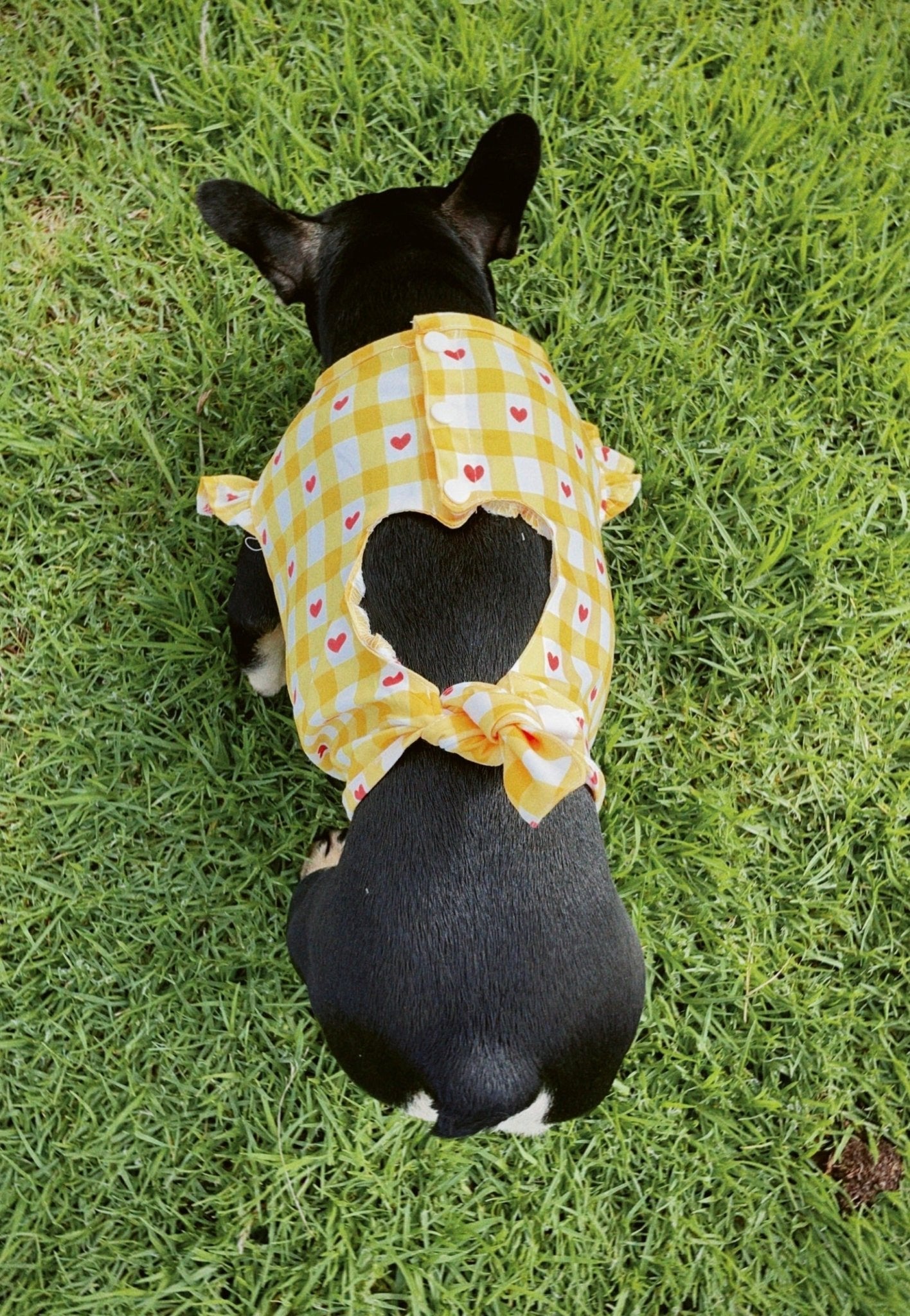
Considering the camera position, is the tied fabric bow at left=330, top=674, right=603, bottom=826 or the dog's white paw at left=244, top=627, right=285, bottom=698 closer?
the tied fabric bow at left=330, top=674, right=603, bottom=826

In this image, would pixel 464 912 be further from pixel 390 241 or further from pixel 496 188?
pixel 496 188

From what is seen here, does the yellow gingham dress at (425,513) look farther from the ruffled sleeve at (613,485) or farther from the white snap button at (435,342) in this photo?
the ruffled sleeve at (613,485)

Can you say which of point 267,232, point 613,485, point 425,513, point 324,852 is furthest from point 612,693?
point 267,232

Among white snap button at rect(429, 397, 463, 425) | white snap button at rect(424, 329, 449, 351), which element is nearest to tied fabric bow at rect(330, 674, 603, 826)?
white snap button at rect(429, 397, 463, 425)

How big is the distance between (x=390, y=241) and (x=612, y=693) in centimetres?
115

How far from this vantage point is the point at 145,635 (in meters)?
2.44

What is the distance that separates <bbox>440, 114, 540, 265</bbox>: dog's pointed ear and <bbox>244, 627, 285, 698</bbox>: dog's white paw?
0.92 m

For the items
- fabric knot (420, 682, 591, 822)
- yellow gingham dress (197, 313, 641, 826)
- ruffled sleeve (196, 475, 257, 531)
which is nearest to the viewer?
fabric knot (420, 682, 591, 822)

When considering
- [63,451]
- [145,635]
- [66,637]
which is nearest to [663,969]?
[145,635]

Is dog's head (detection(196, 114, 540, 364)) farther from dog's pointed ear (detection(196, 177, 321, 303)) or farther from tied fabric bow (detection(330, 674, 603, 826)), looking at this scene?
tied fabric bow (detection(330, 674, 603, 826))

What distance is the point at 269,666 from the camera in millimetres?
2322

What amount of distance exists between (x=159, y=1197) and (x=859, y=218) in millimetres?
2950

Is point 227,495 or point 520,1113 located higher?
point 227,495

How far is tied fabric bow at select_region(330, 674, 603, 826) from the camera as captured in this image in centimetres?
147
